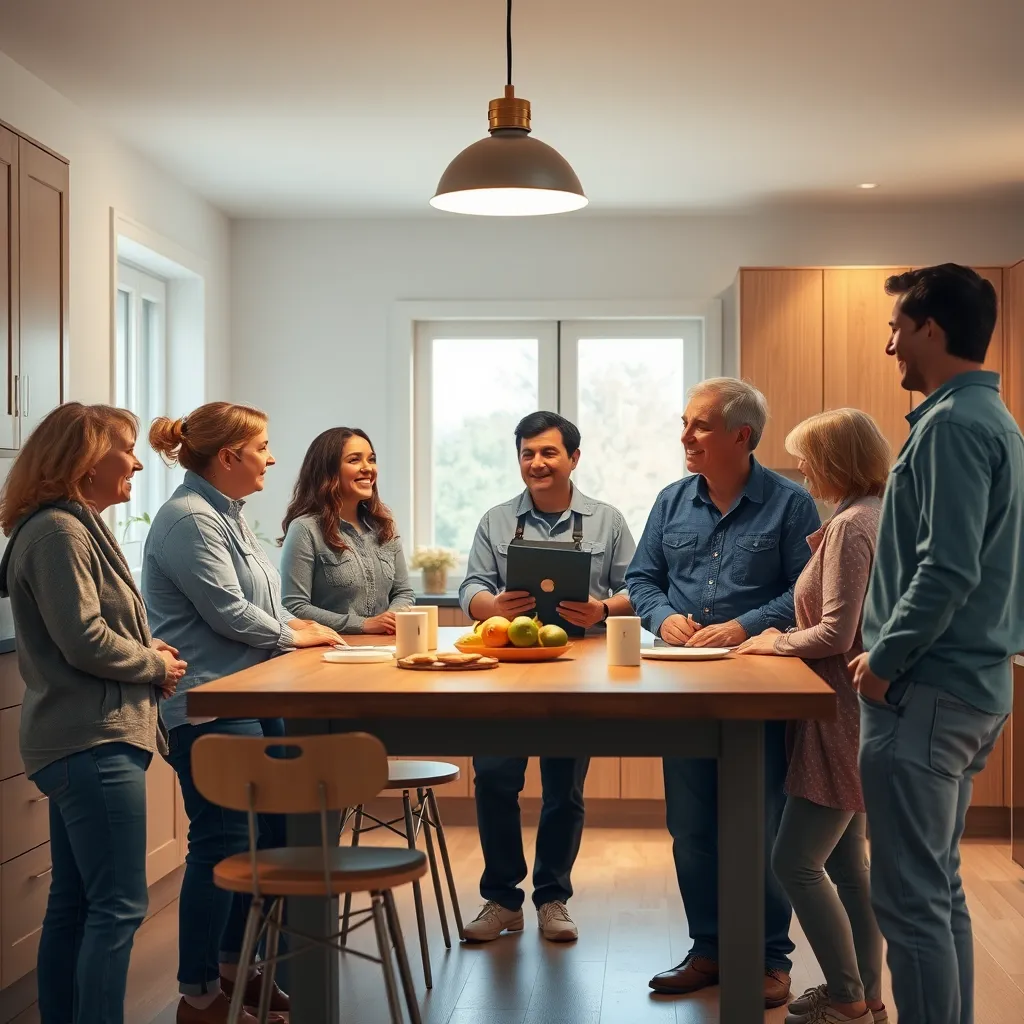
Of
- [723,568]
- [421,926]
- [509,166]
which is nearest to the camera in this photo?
[509,166]

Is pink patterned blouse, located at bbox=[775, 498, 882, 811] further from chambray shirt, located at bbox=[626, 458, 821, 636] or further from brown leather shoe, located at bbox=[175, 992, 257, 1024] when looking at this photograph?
brown leather shoe, located at bbox=[175, 992, 257, 1024]

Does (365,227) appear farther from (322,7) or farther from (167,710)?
(167,710)

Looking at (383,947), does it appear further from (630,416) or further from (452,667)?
(630,416)

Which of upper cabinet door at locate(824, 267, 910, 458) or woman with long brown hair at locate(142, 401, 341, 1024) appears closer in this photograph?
woman with long brown hair at locate(142, 401, 341, 1024)

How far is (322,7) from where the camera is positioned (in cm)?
352

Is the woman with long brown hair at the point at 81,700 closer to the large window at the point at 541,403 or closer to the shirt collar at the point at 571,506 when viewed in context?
the shirt collar at the point at 571,506

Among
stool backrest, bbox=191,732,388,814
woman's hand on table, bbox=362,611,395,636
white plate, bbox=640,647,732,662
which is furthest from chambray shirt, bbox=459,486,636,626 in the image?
stool backrest, bbox=191,732,388,814

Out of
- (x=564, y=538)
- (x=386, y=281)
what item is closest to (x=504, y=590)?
(x=564, y=538)

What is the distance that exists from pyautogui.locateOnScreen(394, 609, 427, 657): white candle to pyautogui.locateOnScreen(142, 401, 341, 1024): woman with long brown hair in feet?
1.44

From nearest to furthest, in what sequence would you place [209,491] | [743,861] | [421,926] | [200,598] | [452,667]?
1. [743,861]
2. [452,667]
3. [200,598]
4. [209,491]
5. [421,926]

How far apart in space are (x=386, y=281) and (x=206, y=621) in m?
3.30

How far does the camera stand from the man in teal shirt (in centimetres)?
223

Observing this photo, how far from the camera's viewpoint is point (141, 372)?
216 inches

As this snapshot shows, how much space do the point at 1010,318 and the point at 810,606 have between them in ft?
10.6
